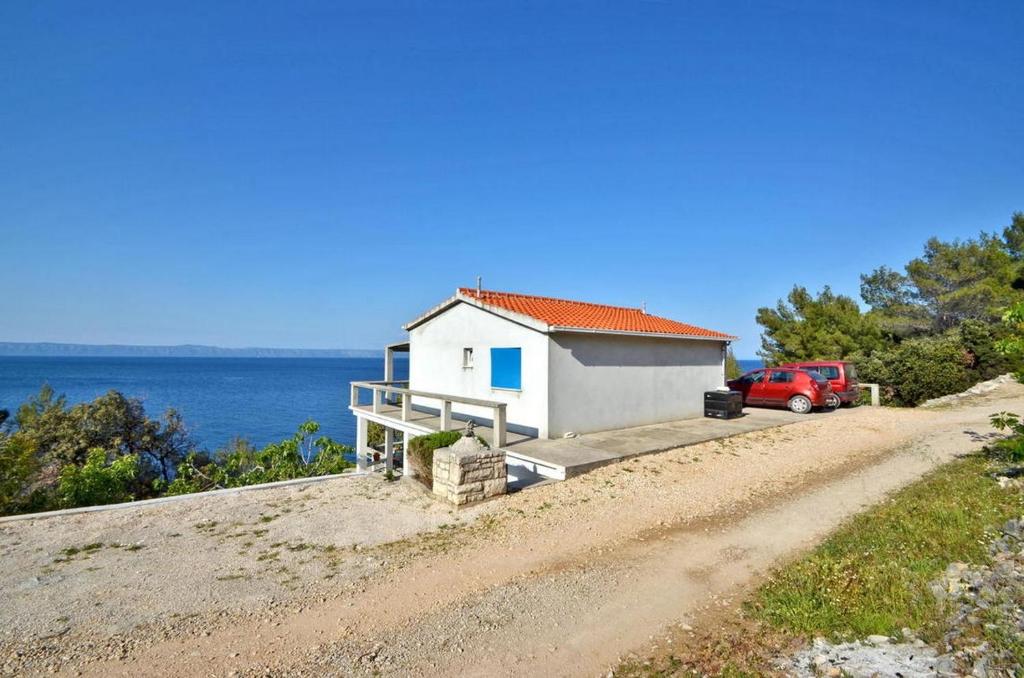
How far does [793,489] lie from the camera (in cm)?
870

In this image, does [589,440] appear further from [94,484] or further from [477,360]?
[94,484]

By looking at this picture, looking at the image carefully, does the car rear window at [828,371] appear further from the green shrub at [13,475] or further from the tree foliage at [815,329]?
the green shrub at [13,475]

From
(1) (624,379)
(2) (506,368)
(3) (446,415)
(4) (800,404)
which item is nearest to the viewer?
(3) (446,415)

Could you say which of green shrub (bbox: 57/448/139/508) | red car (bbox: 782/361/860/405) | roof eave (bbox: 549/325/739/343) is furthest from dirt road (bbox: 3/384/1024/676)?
red car (bbox: 782/361/860/405)

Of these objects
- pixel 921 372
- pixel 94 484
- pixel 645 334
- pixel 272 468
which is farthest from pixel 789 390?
pixel 94 484

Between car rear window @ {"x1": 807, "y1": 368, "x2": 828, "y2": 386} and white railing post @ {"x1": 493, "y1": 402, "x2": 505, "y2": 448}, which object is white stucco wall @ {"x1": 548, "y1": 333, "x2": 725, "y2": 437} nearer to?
white railing post @ {"x1": 493, "y1": 402, "x2": 505, "y2": 448}

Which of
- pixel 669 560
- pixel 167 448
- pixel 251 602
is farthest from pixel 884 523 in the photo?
pixel 167 448

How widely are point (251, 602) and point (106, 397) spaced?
20223mm

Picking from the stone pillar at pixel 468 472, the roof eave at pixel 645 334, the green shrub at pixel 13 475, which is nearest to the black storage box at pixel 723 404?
the roof eave at pixel 645 334

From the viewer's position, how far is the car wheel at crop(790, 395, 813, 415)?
17.2 metres

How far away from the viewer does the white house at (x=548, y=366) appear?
12070 mm

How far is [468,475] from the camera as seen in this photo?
8.19 m

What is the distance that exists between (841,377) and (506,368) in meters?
12.8

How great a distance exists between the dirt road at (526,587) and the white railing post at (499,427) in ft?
5.44
